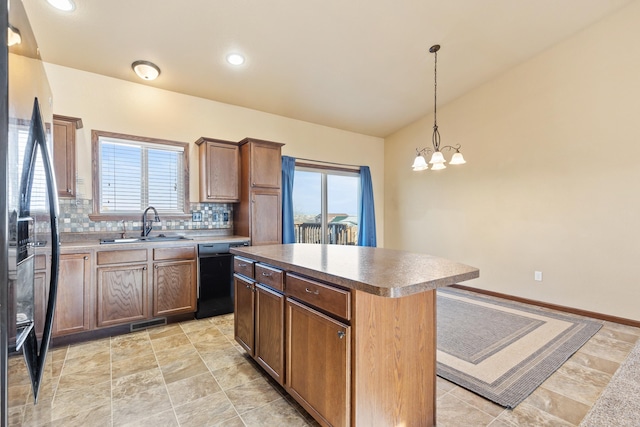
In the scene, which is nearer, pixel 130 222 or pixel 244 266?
pixel 244 266

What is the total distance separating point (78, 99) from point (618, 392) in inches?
195

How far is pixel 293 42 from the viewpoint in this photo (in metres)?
3.10

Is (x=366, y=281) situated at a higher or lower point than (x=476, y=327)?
higher

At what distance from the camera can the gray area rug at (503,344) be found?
81.8 inches

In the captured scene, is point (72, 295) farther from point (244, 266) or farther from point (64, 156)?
point (244, 266)

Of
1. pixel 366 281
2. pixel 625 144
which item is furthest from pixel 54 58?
pixel 625 144

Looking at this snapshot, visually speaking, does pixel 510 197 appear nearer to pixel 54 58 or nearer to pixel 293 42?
pixel 293 42

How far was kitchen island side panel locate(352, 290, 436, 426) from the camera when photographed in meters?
1.35

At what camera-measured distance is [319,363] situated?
5.05 ft

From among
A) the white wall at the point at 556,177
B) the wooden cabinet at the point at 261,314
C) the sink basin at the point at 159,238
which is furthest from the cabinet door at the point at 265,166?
the white wall at the point at 556,177

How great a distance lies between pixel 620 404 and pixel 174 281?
351 centimetres

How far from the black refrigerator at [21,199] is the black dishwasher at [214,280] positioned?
2.17m

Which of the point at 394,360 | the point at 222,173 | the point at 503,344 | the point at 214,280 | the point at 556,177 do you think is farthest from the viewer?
the point at 222,173

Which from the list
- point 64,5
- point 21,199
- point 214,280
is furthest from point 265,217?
point 21,199
